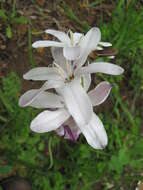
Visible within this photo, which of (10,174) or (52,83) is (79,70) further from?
(10,174)

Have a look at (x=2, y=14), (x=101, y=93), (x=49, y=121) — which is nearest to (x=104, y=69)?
(x=101, y=93)

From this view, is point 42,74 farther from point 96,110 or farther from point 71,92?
point 96,110

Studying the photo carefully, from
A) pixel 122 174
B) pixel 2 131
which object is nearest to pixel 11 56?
pixel 2 131

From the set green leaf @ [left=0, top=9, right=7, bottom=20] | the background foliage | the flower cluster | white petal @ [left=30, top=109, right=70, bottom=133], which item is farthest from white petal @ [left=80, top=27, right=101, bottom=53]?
green leaf @ [left=0, top=9, right=7, bottom=20]

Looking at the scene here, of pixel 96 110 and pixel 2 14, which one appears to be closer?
pixel 2 14

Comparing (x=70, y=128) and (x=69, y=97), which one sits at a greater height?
(x=69, y=97)

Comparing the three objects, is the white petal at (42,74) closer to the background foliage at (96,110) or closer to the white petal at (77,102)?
the white petal at (77,102)

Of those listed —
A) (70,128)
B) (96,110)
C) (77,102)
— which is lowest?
(96,110)
